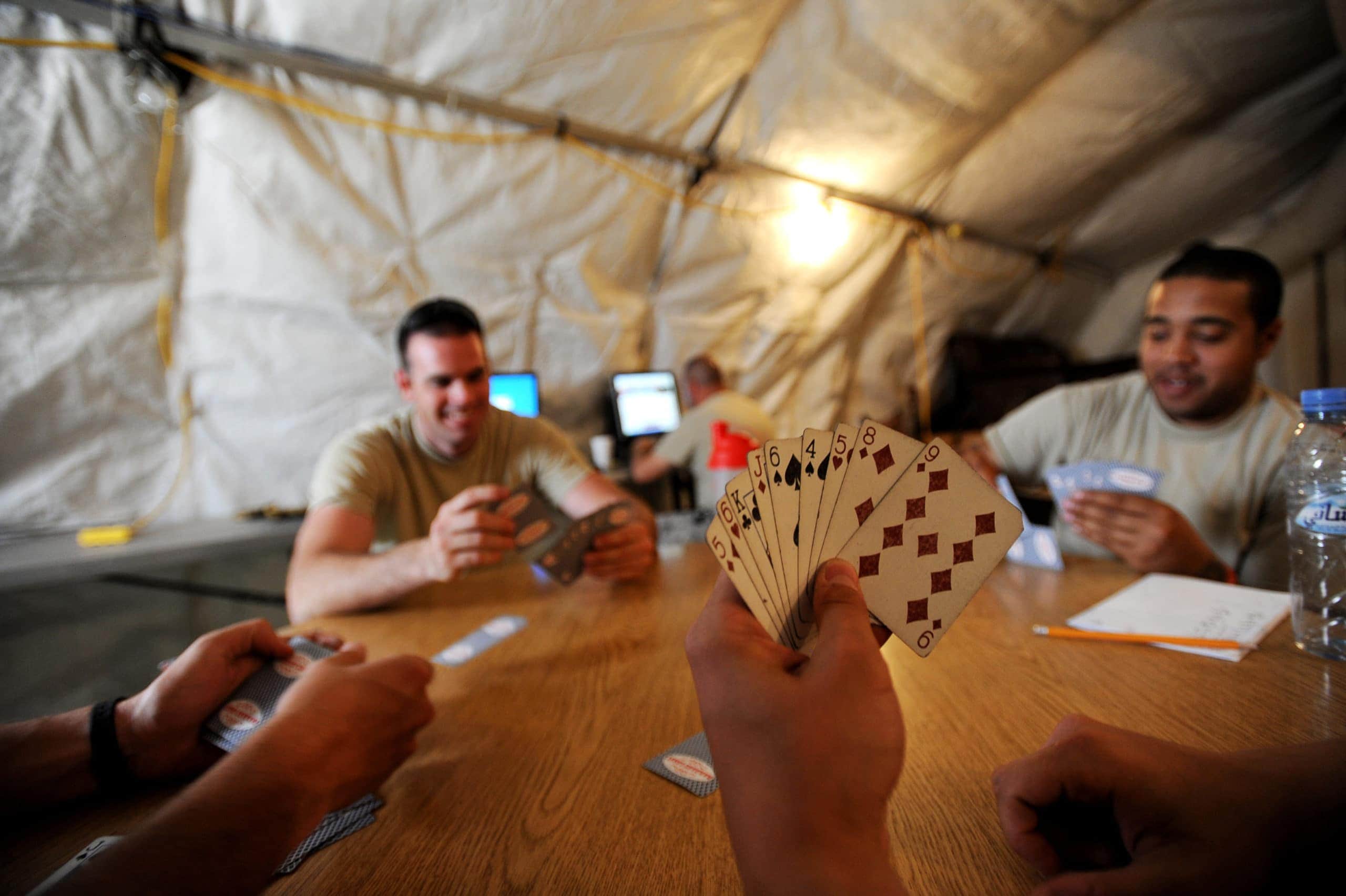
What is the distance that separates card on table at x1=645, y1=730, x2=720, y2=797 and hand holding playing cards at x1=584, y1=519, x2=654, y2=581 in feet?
2.05

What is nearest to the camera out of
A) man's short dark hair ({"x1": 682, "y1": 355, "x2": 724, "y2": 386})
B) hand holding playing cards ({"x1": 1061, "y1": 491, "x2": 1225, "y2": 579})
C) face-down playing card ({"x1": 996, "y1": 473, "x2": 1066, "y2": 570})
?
hand holding playing cards ({"x1": 1061, "y1": 491, "x2": 1225, "y2": 579})

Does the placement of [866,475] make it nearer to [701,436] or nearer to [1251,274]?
[1251,274]

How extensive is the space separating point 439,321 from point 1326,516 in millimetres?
1763

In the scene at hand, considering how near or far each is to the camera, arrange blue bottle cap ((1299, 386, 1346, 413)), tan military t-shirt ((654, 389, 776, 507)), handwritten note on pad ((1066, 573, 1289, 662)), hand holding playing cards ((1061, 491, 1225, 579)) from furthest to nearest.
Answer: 1. tan military t-shirt ((654, 389, 776, 507))
2. hand holding playing cards ((1061, 491, 1225, 579))
3. handwritten note on pad ((1066, 573, 1289, 662))
4. blue bottle cap ((1299, 386, 1346, 413))

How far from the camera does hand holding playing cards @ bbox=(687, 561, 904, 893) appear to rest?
1.08 feet

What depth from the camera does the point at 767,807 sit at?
0.34 m

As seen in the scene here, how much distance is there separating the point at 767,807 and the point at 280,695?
0.62 m

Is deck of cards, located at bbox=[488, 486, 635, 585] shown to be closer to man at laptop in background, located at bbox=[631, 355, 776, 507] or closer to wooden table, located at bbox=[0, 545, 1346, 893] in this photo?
wooden table, located at bbox=[0, 545, 1346, 893]

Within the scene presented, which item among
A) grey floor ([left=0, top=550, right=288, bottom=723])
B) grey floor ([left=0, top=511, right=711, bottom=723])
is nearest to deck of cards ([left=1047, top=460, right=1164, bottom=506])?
grey floor ([left=0, top=511, right=711, bottom=723])

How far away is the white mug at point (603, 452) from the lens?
2.91 m

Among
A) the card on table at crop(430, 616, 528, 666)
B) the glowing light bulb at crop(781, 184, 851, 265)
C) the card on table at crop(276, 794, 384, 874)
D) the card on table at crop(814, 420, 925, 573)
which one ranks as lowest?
the card on table at crop(276, 794, 384, 874)

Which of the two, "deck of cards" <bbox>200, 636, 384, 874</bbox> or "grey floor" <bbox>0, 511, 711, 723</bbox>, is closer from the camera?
"deck of cards" <bbox>200, 636, 384, 874</bbox>

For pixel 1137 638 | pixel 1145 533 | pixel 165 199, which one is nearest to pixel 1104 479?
pixel 1145 533

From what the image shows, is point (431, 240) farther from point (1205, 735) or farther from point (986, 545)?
point (1205, 735)
